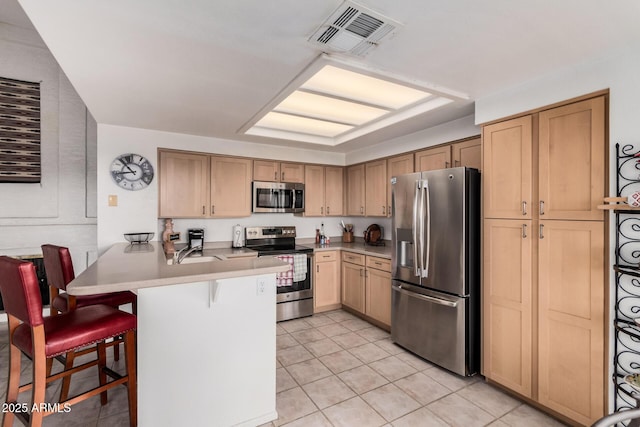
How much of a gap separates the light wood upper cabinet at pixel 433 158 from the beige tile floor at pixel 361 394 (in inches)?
80.4

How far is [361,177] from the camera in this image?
14.9ft

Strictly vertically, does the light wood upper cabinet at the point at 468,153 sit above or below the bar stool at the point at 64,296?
above

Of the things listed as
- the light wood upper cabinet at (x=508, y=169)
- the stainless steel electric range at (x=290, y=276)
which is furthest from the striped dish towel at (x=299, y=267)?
the light wood upper cabinet at (x=508, y=169)

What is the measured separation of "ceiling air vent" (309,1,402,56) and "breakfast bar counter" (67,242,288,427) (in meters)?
1.39

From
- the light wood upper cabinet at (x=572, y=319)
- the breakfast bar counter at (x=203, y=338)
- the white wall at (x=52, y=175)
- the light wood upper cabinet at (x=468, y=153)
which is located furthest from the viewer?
the white wall at (x=52, y=175)

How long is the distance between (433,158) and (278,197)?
2.13 metres

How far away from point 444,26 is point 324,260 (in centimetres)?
317

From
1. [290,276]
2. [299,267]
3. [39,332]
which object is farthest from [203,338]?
[299,267]

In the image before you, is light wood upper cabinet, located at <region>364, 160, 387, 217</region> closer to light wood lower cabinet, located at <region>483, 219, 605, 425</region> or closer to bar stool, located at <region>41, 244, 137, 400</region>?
light wood lower cabinet, located at <region>483, 219, 605, 425</region>

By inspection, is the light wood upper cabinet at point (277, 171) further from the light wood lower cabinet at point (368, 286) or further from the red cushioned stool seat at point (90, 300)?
the red cushioned stool seat at point (90, 300)

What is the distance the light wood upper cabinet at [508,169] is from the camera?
7.36 feet

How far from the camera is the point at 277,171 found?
4316 millimetres

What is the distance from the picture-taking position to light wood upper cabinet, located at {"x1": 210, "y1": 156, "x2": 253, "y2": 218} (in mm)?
3865

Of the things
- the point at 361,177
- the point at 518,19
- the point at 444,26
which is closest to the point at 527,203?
the point at 518,19
